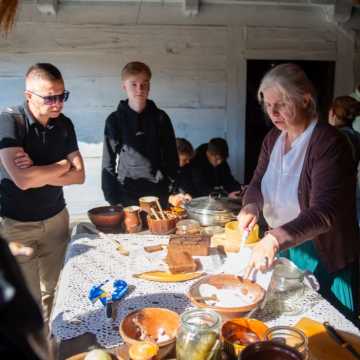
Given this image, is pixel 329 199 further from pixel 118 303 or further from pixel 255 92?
pixel 255 92

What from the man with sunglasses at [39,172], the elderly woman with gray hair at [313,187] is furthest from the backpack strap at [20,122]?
the elderly woman with gray hair at [313,187]

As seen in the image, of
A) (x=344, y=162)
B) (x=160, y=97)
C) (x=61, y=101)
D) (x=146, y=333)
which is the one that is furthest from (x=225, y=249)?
(x=160, y=97)

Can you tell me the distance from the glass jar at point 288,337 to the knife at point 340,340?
21 centimetres

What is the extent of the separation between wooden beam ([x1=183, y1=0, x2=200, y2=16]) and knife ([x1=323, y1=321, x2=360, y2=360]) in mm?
3886

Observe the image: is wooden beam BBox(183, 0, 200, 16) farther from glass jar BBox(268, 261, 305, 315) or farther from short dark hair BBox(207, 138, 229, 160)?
glass jar BBox(268, 261, 305, 315)

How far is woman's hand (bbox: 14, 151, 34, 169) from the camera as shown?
250cm

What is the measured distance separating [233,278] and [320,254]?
2.01 feet

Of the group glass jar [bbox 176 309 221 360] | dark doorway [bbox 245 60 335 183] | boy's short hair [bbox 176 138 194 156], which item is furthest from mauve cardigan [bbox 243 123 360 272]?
dark doorway [bbox 245 60 335 183]

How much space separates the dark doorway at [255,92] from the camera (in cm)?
521

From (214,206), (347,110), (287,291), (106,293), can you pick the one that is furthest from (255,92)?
(106,293)

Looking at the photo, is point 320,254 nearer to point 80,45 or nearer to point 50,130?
point 50,130

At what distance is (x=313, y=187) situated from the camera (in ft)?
6.31

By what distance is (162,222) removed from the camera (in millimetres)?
2400

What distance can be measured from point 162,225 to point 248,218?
22.1 inches
